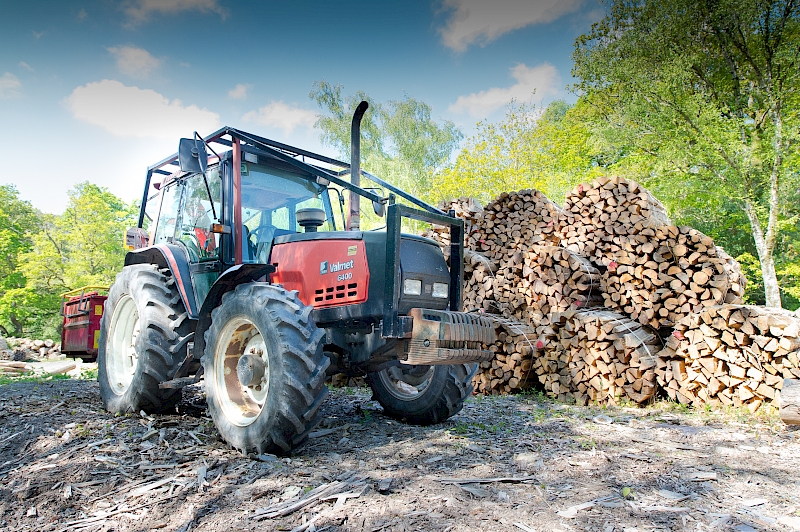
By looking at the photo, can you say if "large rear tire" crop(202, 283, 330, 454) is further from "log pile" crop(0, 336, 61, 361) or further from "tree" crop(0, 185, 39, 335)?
"tree" crop(0, 185, 39, 335)

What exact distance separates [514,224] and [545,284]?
188 centimetres

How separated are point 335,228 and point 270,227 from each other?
776 mm

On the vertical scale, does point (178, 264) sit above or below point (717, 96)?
below

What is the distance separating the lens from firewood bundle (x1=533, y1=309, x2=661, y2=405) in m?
6.39

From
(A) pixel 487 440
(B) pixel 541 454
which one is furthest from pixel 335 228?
(B) pixel 541 454

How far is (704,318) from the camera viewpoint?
6.08 metres

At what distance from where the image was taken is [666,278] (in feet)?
22.2

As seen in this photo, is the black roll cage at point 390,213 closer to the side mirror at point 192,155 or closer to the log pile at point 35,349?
the side mirror at point 192,155

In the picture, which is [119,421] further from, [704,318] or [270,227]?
[704,318]

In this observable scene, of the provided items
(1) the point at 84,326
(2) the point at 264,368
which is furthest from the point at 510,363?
(1) the point at 84,326

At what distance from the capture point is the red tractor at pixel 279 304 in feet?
12.2

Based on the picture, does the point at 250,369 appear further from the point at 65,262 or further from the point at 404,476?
the point at 65,262

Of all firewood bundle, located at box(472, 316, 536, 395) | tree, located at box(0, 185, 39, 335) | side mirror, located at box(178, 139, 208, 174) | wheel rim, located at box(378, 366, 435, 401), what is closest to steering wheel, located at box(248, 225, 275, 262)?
side mirror, located at box(178, 139, 208, 174)

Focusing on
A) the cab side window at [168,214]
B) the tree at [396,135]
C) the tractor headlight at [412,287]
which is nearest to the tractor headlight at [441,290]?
the tractor headlight at [412,287]
